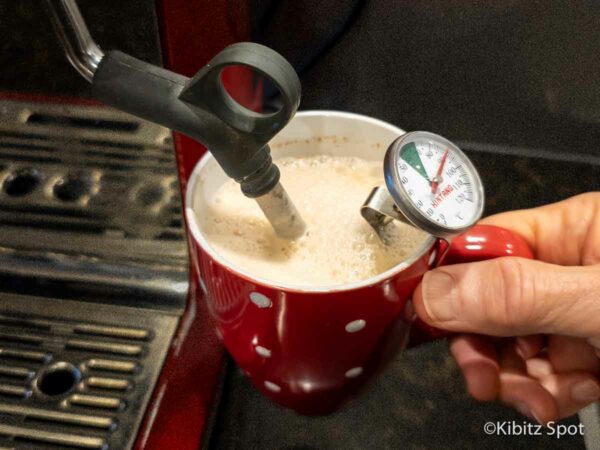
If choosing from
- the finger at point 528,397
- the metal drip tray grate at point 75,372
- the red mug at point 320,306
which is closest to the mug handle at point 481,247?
the red mug at point 320,306

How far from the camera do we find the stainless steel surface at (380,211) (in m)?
0.34

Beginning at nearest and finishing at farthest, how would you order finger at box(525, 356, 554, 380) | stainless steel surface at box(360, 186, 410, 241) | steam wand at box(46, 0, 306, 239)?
1. steam wand at box(46, 0, 306, 239)
2. stainless steel surface at box(360, 186, 410, 241)
3. finger at box(525, 356, 554, 380)

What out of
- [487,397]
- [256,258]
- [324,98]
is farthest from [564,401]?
[324,98]

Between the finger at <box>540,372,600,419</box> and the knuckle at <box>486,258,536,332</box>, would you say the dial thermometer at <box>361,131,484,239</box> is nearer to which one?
the knuckle at <box>486,258,536,332</box>

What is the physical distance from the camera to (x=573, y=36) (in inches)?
19.7

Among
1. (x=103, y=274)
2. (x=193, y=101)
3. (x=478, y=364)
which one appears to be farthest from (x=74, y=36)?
(x=478, y=364)

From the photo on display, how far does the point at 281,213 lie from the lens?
0.34m

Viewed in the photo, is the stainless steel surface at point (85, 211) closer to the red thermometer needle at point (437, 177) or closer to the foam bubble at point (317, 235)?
the foam bubble at point (317, 235)

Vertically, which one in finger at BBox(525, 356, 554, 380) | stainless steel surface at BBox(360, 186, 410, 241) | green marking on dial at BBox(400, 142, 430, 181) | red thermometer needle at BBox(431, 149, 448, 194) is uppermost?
green marking on dial at BBox(400, 142, 430, 181)

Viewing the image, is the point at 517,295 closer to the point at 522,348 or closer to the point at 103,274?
the point at 522,348

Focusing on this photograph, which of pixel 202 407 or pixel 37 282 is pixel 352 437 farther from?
pixel 37 282

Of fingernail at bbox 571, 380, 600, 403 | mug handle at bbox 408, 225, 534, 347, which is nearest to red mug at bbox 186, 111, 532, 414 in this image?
mug handle at bbox 408, 225, 534, 347

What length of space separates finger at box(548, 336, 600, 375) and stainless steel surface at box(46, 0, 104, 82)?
359 mm

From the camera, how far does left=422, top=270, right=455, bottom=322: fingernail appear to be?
333 millimetres
